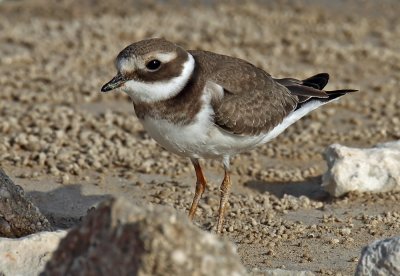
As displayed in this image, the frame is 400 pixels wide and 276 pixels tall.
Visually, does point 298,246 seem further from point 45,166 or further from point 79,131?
point 79,131

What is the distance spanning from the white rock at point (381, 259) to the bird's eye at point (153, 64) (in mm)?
1835

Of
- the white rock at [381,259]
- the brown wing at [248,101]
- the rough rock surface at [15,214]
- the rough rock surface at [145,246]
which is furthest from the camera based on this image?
the brown wing at [248,101]

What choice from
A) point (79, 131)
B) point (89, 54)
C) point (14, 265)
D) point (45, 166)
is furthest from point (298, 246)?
point (89, 54)

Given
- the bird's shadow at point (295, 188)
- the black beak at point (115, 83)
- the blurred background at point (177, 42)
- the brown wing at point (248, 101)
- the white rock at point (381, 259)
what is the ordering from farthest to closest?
the blurred background at point (177, 42) < the bird's shadow at point (295, 188) < the brown wing at point (248, 101) < the black beak at point (115, 83) < the white rock at point (381, 259)

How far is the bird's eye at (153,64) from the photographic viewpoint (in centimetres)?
541

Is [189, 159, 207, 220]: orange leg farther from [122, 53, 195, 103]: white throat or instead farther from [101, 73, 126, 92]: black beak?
[101, 73, 126, 92]: black beak

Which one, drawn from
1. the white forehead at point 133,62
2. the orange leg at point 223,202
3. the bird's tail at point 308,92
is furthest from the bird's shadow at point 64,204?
the bird's tail at point 308,92

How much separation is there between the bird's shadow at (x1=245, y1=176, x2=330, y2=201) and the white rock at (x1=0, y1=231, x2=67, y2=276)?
256 centimetres

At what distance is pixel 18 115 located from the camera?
801 cm

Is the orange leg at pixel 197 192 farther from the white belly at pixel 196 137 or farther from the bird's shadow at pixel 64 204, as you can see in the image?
the bird's shadow at pixel 64 204

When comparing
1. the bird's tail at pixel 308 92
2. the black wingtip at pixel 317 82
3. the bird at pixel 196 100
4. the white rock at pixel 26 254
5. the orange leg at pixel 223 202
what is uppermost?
the black wingtip at pixel 317 82

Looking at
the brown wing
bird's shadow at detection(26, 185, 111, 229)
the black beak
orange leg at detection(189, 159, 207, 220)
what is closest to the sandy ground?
bird's shadow at detection(26, 185, 111, 229)

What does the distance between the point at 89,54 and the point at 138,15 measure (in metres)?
1.90

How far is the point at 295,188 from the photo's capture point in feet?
22.5
